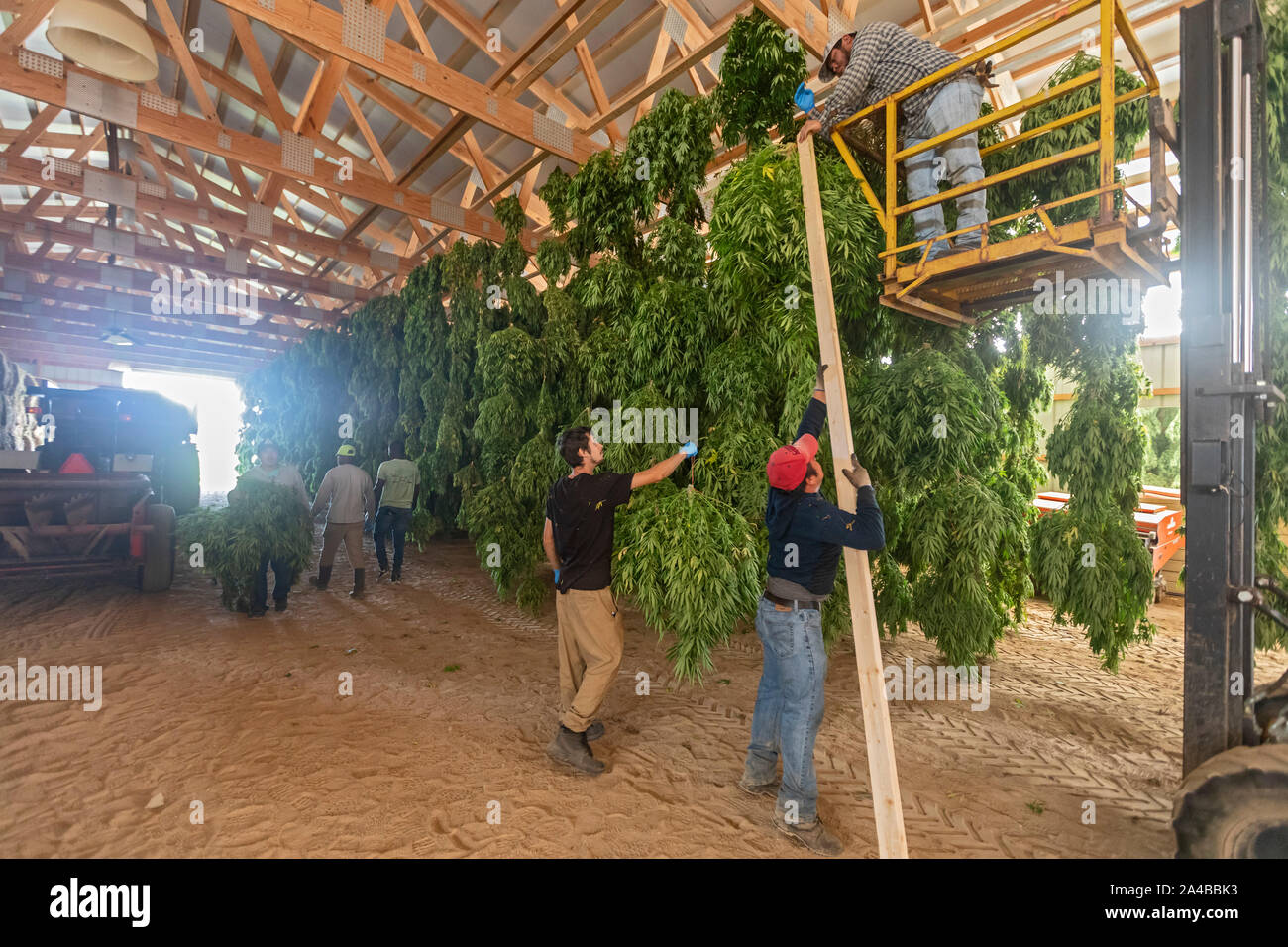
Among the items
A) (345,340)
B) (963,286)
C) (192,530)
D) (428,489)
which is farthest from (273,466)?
(963,286)

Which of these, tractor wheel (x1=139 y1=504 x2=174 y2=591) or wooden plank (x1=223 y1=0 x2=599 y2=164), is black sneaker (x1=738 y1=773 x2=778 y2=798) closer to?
wooden plank (x1=223 y1=0 x2=599 y2=164)

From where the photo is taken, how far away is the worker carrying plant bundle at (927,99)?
374 centimetres

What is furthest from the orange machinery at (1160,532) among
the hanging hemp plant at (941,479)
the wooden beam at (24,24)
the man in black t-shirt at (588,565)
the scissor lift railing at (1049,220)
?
the wooden beam at (24,24)

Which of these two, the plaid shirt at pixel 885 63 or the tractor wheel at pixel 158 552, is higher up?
the plaid shirt at pixel 885 63

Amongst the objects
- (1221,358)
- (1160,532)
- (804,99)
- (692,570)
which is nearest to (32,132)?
(804,99)

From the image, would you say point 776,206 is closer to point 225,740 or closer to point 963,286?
point 963,286

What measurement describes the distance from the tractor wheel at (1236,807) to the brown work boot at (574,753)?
2828 millimetres

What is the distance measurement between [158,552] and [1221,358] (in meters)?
9.97

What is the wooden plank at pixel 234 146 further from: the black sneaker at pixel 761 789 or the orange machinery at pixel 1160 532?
the orange machinery at pixel 1160 532

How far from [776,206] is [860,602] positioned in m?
2.75

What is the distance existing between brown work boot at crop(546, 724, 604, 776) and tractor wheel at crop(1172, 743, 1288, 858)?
2.83 m

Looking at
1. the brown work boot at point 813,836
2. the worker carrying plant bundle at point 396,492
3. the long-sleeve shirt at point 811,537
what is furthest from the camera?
the worker carrying plant bundle at point 396,492

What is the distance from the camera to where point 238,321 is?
1598 cm

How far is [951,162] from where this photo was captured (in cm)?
379
